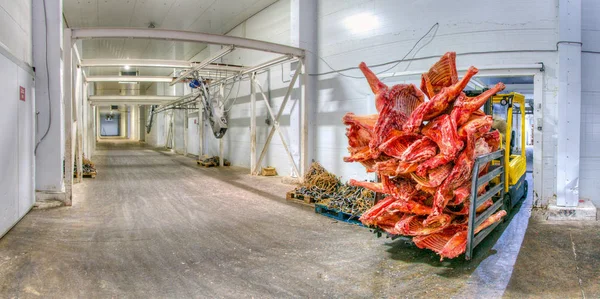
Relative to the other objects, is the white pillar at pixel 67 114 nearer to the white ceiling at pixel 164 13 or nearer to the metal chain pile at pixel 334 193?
the metal chain pile at pixel 334 193

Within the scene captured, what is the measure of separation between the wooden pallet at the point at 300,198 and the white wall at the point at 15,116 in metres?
4.91

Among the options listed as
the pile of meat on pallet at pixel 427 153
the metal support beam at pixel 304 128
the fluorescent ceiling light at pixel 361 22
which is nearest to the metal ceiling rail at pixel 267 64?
the metal support beam at pixel 304 128

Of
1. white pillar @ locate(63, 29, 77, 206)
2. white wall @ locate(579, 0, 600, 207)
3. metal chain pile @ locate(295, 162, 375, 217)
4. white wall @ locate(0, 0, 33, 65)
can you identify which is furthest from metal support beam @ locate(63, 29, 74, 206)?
white wall @ locate(579, 0, 600, 207)

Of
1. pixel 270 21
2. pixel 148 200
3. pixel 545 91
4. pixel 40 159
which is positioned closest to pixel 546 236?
pixel 545 91

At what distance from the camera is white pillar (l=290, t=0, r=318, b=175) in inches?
381

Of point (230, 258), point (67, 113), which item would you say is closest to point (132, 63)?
point (67, 113)

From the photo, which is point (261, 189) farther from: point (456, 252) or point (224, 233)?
point (456, 252)

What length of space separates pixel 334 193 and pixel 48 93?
20.5 ft

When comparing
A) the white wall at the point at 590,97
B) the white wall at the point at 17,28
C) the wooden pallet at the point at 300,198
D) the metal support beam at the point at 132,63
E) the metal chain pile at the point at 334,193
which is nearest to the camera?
the white wall at the point at 17,28

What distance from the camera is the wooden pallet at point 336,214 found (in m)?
5.98

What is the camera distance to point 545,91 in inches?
264

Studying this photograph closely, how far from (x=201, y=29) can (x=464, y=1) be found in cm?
1128

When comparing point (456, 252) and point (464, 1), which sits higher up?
point (464, 1)

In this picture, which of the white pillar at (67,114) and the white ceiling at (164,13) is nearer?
the white pillar at (67,114)
